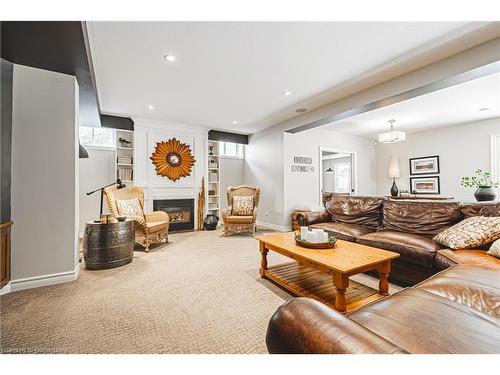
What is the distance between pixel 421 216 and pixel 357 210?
81cm

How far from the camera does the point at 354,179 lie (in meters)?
6.41

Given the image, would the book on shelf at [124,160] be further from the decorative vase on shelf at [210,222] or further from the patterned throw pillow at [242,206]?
the patterned throw pillow at [242,206]

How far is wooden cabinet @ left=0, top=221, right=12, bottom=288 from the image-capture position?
6.79ft

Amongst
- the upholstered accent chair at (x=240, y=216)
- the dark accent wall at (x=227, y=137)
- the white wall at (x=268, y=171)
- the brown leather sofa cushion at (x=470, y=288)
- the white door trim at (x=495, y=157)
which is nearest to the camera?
the brown leather sofa cushion at (x=470, y=288)

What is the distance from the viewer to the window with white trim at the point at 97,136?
4.63m

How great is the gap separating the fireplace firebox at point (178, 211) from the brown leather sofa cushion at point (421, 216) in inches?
157

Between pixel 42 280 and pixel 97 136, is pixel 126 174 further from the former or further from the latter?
pixel 42 280

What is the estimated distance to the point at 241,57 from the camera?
2584mm

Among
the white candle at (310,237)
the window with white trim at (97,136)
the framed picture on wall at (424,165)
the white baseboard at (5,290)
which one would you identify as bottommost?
the white baseboard at (5,290)

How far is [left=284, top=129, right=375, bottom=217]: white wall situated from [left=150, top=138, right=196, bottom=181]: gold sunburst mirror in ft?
7.55

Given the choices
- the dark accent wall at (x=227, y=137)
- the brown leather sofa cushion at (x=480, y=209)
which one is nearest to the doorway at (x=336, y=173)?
the dark accent wall at (x=227, y=137)

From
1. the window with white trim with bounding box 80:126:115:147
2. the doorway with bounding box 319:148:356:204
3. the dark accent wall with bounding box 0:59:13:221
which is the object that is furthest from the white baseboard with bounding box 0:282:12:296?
the doorway with bounding box 319:148:356:204
